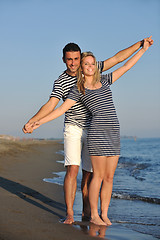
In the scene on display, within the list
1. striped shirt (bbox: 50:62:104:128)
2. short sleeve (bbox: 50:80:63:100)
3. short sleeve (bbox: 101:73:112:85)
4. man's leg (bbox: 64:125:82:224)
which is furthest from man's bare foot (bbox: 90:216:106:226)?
short sleeve (bbox: 101:73:112:85)

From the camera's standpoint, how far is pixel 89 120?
13.3 feet

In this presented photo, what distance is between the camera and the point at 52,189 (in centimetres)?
629

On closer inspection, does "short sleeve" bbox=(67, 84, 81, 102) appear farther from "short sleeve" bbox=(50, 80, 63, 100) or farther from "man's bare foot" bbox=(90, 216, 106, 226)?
"man's bare foot" bbox=(90, 216, 106, 226)

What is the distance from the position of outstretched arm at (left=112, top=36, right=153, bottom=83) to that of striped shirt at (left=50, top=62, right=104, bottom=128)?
23 centimetres

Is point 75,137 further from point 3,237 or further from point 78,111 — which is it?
point 3,237

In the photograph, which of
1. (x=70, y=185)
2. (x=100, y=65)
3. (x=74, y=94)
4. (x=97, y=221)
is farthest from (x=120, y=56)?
(x=97, y=221)

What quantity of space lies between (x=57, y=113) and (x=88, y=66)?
0.66 metres

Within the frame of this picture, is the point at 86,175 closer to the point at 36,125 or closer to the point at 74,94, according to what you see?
the point at 36,125

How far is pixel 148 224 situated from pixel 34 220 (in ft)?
4.52

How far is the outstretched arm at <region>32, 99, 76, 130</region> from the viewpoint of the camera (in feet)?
12.8

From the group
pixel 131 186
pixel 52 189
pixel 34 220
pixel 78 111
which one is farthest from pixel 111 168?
pixel 131 186

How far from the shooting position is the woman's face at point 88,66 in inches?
156

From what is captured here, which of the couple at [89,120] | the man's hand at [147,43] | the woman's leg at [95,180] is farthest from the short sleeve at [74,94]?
the man's hand at [147,43]

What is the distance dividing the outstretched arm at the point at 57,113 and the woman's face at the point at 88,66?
15.2 inches
